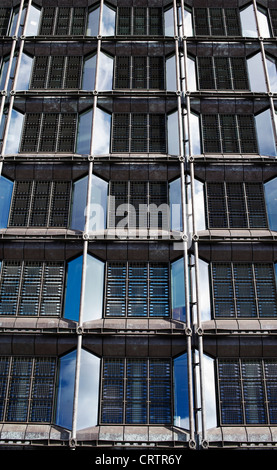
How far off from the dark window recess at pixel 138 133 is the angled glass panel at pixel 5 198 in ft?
17.2

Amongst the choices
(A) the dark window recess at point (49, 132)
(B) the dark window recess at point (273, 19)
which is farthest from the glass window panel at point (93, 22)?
(B) the dark window recess at point (273, 19)

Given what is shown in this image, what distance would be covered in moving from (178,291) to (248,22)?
17.0 metres

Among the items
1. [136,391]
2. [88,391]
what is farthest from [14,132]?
[136,391]

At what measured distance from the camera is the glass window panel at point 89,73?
2658cm

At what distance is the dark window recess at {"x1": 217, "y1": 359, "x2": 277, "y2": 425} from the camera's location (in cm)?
1886

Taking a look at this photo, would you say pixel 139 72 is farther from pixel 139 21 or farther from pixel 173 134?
pixel 173 134

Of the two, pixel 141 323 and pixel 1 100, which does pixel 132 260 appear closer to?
pixel 141 323

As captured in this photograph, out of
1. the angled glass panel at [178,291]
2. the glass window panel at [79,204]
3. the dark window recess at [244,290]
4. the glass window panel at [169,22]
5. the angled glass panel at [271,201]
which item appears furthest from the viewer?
the glass window panel at [169,22]

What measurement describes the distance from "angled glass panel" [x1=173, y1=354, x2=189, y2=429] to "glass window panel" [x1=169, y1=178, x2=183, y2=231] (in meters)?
5.78

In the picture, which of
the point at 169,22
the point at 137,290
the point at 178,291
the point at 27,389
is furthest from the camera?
the point at 169,22

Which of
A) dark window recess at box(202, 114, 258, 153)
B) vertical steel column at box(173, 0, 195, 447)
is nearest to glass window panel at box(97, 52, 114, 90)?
vertical steel column at box(173, 0, 195, 447)

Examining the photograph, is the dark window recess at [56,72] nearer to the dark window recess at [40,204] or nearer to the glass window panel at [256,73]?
the dark window recess at [40,204]

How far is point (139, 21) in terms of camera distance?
29484mm

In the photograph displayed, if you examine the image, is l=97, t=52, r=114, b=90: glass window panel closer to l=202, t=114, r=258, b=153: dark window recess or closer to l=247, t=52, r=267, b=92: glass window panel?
l=202, t=114, r=258, b=153: dark window recess
